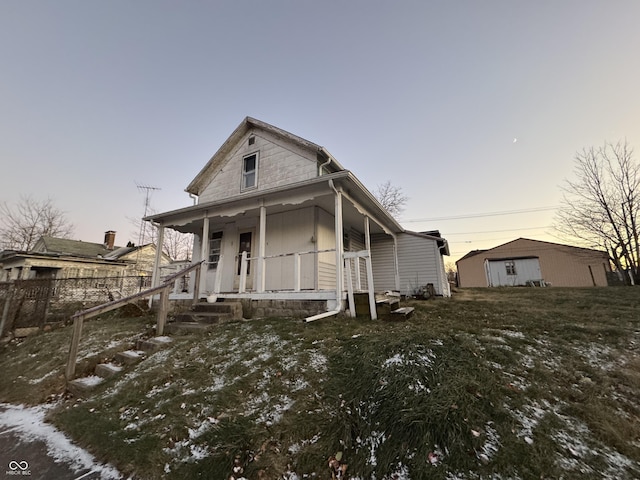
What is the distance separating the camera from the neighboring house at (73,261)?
16.9 metres

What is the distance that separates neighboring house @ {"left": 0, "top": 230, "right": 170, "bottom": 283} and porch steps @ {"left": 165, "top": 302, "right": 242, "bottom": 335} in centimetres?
1086

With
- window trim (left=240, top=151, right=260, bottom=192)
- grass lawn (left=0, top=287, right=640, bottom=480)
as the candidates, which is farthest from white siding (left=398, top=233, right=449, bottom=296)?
window trim (left=240, top=151, right=260, bottom=192)

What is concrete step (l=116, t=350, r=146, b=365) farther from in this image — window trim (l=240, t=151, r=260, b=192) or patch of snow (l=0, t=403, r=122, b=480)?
window trim (l=240, t=151, r=260, b=192)

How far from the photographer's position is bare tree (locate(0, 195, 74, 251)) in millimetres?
27562

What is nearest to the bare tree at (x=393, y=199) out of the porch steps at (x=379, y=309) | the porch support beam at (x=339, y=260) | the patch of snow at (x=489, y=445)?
the porch support beam at (x=339, y=260)

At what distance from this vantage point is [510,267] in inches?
1055

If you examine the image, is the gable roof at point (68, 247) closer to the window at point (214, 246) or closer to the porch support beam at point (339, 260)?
the window at point (214, 246)

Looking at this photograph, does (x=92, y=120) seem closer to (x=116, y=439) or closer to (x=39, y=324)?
(x=39, y=324)

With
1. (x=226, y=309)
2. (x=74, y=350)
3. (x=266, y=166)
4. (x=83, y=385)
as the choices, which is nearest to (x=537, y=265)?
(x=266, y=166)

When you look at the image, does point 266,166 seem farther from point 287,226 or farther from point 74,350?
point 74,350

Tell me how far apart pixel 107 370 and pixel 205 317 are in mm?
2131

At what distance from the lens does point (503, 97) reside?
1063 cm

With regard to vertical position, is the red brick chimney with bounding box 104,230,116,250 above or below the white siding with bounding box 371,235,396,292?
above

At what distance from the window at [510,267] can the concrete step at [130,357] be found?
3088cm
